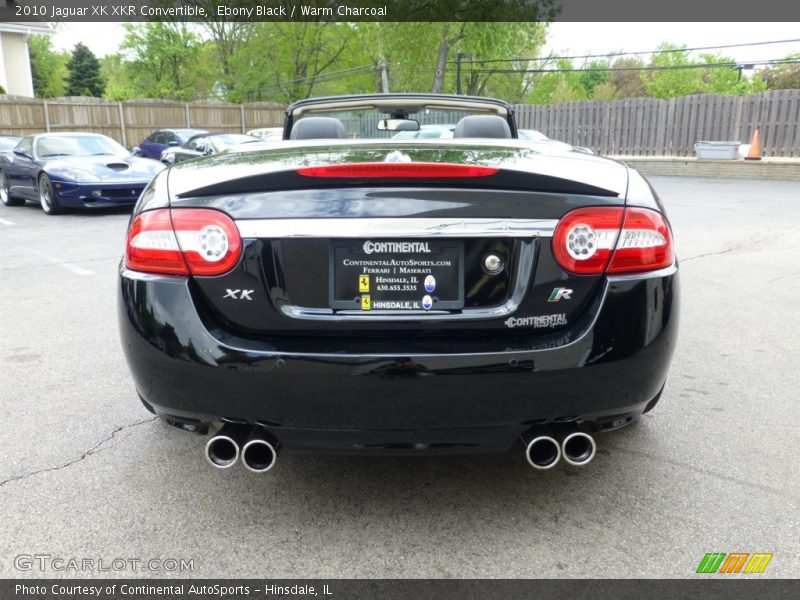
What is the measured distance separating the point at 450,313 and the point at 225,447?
2.74ft

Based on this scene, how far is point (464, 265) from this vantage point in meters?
2.18

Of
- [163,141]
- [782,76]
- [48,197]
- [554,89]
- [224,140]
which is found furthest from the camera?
[554,89]

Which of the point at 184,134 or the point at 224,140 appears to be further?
the point at 184,134

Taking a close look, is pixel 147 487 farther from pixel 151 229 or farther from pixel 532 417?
pixel 532 417

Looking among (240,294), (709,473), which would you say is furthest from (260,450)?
(709,473)

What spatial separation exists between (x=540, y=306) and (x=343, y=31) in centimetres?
4634

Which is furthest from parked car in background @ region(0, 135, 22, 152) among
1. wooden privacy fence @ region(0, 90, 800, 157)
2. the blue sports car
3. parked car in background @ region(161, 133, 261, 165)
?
wooden privacy fence @ region(0, 90, 800, 157)

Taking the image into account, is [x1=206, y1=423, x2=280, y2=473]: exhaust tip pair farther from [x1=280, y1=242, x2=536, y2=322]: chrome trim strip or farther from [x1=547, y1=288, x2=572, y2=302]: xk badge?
[x1=547, y1=288, x2=572, y2=302]: xk badge

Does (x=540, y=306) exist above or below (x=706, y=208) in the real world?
above

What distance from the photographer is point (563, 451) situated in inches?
88.7

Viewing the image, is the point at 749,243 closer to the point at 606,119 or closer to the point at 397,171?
the point at 397,171

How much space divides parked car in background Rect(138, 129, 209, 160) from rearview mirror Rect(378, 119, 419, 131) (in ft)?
52.1

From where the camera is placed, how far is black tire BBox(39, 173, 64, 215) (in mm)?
11336

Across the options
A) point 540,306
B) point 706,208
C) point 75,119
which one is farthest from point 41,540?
point 75,119
